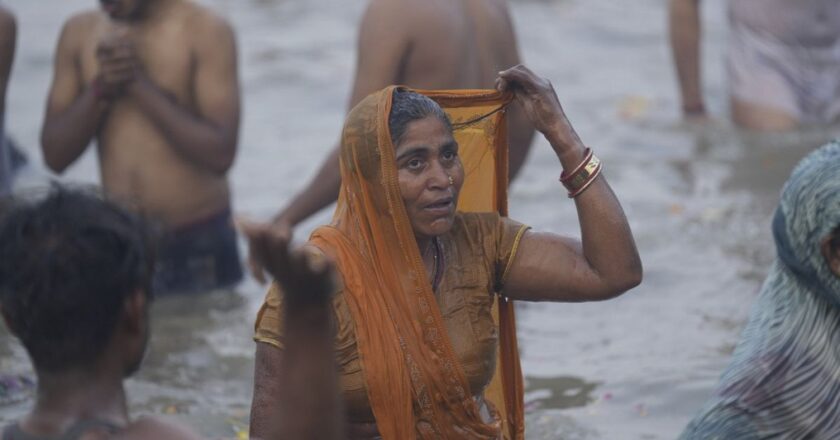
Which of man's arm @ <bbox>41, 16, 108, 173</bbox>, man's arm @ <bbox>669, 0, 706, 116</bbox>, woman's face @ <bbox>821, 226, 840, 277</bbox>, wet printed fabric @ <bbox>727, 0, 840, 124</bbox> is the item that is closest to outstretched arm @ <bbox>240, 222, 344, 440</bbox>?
woman's face @ <bbox>821, 226, 840, 277</bbox>

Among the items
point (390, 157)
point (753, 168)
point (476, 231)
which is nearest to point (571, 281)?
point (476, 231)

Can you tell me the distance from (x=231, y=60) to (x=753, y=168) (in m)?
4.12

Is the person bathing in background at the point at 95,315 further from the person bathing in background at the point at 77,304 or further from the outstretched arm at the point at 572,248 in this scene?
the outstretched arm at the point at 572,248

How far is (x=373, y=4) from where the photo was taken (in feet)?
20.1

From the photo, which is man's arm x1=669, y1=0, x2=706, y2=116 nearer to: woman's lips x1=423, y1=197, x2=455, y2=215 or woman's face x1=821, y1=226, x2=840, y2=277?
woman's lips x1=423, y1=197, x2=455, y2=215

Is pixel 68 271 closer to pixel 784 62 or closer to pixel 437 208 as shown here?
pixel 437 208

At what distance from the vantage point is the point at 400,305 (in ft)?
12.6

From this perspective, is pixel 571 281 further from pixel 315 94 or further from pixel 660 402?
pixel 315 94

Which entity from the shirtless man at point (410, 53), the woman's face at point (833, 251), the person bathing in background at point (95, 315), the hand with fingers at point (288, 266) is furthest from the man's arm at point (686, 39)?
the hand with fingers at point (288, 266)

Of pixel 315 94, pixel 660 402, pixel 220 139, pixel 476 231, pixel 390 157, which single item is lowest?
pixel 315 94

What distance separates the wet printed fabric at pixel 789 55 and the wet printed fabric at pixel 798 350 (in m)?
5.44

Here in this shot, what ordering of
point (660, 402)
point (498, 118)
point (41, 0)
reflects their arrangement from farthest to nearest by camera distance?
1. point (41, 0)
2. point (660, 402)
3. point (498, 118)

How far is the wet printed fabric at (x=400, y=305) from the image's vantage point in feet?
12.5

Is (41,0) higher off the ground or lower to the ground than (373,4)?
lower
